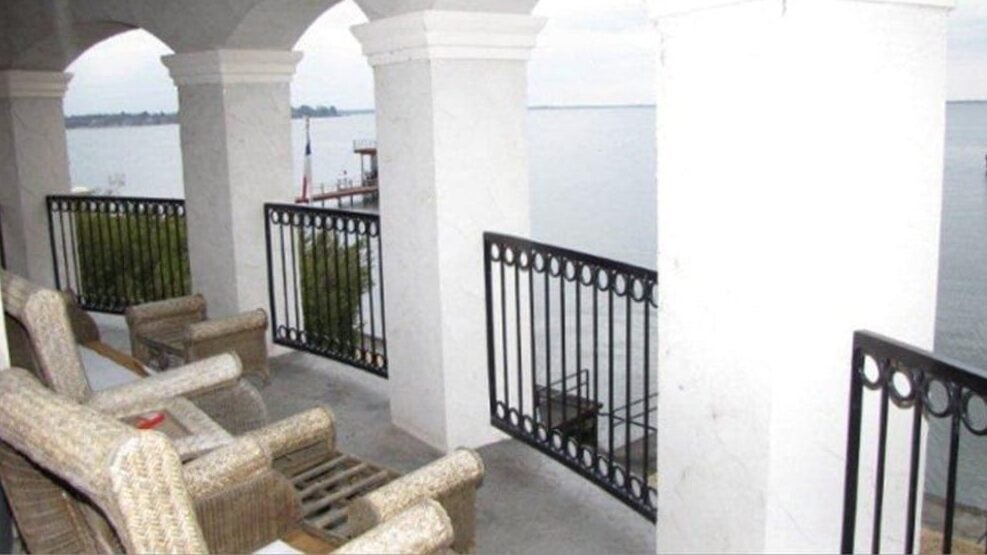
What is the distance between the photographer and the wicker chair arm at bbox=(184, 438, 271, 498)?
2.31 m

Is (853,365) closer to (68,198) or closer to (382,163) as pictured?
(382,163)

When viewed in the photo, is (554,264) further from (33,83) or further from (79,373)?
(33,83)

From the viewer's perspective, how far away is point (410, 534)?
1863 mm

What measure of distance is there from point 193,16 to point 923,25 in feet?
14.5

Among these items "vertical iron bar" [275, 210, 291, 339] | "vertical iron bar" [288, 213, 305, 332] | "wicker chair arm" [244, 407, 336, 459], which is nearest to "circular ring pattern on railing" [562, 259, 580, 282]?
"wicker chair arm" [244, 407, 336, 459]

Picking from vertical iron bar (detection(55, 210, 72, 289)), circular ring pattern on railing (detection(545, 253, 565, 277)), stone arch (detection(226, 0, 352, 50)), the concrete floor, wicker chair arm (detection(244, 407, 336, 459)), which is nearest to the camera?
wicker chair arm (detection(244, 407, 336, 459))

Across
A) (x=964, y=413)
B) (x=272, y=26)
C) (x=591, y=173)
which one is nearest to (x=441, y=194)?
(x=272, y=26)

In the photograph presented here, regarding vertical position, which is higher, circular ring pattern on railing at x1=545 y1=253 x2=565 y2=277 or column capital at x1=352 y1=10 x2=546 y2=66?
column capital at x1=352 y1=10 x2=546 y2=66

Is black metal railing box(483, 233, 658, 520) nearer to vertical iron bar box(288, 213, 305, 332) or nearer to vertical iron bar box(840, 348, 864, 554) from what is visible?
vertical iron bar box(840, 348, 864, 554)

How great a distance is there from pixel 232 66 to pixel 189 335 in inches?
68.8

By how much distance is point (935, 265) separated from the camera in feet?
7.58

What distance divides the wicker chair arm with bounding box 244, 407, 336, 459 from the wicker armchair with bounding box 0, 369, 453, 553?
0.23m

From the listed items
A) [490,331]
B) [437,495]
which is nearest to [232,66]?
[490,331]

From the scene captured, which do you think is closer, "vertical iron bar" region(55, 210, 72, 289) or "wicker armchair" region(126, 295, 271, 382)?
"wicker armchair" region(126, 295, 271, 382)
